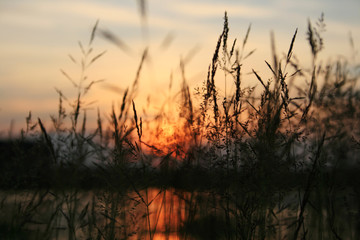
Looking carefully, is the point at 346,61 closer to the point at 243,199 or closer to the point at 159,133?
the point at 159,133

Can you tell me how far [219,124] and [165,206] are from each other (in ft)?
3.91

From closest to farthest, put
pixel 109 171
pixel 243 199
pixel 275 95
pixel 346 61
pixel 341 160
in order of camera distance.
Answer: pixel 243 199 → pixel 275 95 → pixel 109 171 → pixel 341 160 → pixel 346 61

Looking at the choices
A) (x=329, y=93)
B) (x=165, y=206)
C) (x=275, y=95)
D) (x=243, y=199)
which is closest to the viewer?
(x=243, y=199)

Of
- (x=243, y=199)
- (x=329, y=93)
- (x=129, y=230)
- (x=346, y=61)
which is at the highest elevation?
(x=346, y=61)

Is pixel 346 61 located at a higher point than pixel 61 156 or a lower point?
higher

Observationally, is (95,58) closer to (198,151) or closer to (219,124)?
(198,151)

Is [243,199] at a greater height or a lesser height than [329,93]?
lesser

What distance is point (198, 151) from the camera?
267 cm

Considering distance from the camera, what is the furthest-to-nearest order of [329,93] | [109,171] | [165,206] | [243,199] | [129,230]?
[165,206]
[329,93]
[129,230]
[109,171]
[243,199]

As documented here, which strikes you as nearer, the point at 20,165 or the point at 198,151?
the point at 198,151

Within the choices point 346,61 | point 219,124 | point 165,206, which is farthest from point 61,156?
point 346,61

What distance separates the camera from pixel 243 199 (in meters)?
1.98

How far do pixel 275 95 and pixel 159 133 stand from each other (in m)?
1.35

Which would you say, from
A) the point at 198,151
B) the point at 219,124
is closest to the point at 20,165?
the point at 198,151
